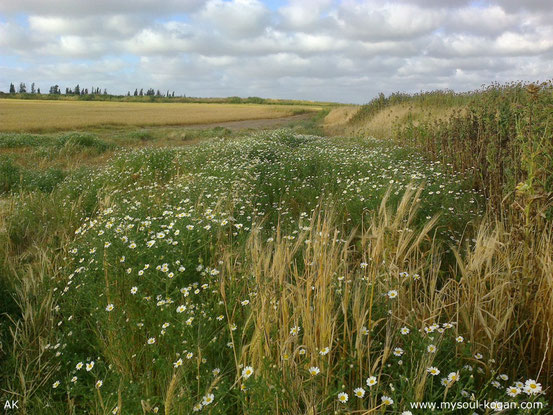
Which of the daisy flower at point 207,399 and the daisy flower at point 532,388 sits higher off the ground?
the daisy flower at point 532,388

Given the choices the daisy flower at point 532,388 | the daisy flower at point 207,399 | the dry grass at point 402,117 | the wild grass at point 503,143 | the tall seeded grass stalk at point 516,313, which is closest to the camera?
the daisy flower at point 532,388

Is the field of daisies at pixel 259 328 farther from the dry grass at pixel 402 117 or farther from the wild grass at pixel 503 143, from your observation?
the dry grass at pixel 402 117

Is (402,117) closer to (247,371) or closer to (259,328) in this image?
(259,328)

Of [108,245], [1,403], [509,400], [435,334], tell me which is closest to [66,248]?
[108,245]

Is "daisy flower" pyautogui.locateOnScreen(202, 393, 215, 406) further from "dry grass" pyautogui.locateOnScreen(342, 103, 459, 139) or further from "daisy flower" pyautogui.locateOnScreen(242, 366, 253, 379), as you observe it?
"dry grass" pyautogui.locateOnScreen(342, 103, 459, 139)

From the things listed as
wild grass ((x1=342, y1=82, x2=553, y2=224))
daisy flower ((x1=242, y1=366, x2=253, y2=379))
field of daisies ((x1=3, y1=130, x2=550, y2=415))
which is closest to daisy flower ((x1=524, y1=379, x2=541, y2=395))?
field of daisies ((x1=3, y1=130, x2=550, y2=415))

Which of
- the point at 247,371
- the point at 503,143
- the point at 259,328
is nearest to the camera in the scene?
the point at 247,371

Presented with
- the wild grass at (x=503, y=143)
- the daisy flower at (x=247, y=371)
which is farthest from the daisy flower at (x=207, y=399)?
the wild grass at (x=503, y=143)

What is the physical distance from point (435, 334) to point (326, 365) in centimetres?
64

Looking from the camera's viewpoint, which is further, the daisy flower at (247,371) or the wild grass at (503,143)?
the wild grass at (503,143)

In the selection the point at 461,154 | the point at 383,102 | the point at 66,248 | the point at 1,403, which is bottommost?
the point at 1,403

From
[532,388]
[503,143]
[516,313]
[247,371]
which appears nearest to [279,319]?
[247,371]

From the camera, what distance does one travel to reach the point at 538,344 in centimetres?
240

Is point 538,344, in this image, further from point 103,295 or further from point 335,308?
point 103,295
